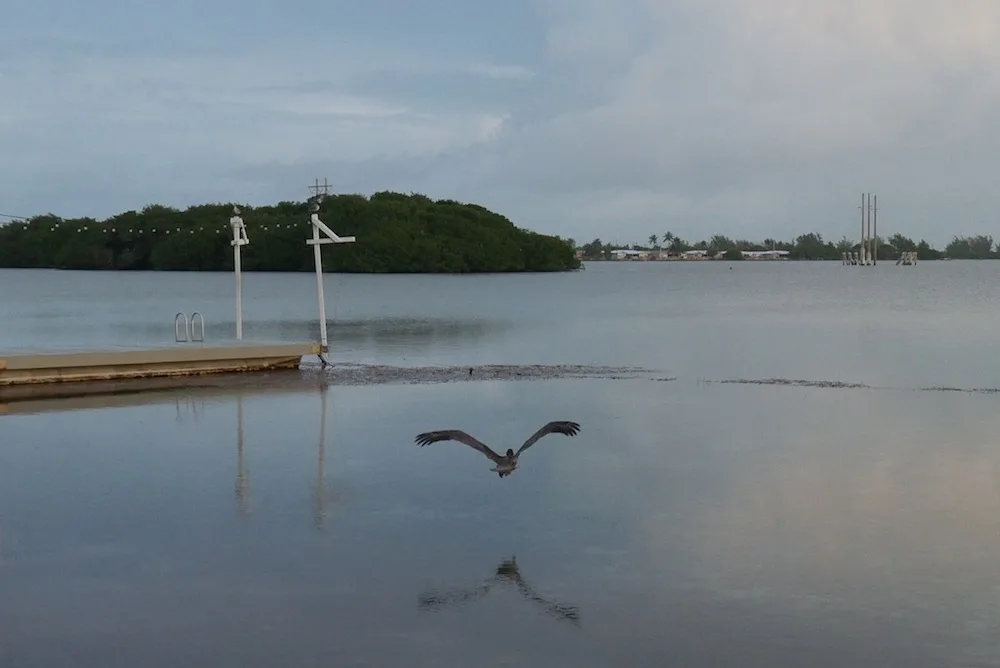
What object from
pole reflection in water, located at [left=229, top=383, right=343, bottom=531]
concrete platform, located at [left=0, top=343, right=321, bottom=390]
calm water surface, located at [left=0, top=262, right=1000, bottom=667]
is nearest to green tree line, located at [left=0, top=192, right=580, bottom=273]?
concrete platform, located at [left=0, top=343, right=321, bottom=390]

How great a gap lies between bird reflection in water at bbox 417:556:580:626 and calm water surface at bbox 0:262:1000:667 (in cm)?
2

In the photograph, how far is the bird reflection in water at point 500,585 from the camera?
327 inches

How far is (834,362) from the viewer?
27.9 metres

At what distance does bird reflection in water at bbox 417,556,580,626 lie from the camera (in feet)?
27.2

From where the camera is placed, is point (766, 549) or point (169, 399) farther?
point (169, 399)

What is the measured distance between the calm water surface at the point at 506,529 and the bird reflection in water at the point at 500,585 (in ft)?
0.08

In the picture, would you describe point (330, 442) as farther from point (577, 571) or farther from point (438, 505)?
point (577, 571)

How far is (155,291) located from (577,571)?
69.9 m

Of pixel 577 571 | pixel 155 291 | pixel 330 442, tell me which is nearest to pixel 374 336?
pixel 330 442

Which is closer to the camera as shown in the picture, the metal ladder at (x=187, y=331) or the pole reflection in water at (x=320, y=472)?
the pole reflection in water at (x=320, y=472)

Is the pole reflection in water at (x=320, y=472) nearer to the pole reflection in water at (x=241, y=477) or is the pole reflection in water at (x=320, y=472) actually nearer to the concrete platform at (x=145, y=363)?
the pole reflection in water at (x=241, y=477)

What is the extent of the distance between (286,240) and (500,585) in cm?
11546

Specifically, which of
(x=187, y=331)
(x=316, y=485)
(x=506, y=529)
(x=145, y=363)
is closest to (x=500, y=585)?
(x=506, y=529)

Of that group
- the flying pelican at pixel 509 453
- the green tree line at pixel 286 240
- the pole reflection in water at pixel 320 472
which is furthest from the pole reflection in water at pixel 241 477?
the green tree line at pixel 286 240
